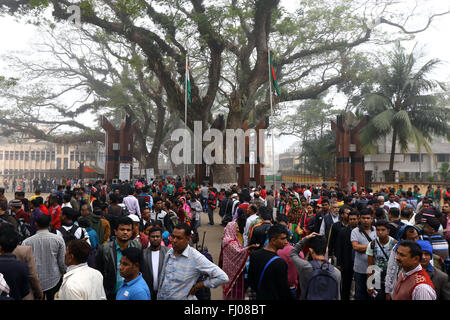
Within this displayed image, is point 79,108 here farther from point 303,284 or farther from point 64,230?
point 303,284

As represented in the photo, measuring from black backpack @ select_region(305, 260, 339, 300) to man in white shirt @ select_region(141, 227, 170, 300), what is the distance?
1.47 meters

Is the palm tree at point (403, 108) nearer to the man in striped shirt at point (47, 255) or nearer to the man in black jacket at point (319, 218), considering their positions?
the man in black jacket at point (319, 218)

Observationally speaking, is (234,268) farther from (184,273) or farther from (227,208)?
(227,208)

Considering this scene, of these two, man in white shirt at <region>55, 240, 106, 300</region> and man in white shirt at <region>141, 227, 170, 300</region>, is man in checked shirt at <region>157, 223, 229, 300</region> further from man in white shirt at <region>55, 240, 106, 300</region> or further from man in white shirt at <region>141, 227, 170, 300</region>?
man in white shirt at <region>55, 240, 106, 300</region>

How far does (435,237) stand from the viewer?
450cm

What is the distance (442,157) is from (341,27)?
21.0 m

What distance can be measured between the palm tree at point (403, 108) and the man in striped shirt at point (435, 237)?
17246 mm

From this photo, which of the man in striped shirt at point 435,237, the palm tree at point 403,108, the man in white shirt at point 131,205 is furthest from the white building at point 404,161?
the man in striped shirt at point 435,237

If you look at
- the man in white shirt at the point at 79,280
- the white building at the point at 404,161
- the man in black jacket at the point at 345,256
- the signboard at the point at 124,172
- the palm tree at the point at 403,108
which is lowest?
the man in black jacket at the point at 345,256

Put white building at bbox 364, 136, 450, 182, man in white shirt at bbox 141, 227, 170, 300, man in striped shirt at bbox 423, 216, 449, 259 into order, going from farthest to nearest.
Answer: white building at bbox 364, 136, 450, 182, man in striped shirt at bbox 423, 216, 449, 259, man in white shirt at bbox 141, 227, 170, 300

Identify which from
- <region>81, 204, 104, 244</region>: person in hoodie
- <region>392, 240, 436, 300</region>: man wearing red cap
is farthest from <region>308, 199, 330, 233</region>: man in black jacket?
<region>81, 204, 104, 244</region>: person in hoodie

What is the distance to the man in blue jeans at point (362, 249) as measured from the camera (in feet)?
15.4

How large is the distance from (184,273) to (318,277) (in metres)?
1.19

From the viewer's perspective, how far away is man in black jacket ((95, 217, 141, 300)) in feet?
12.2
